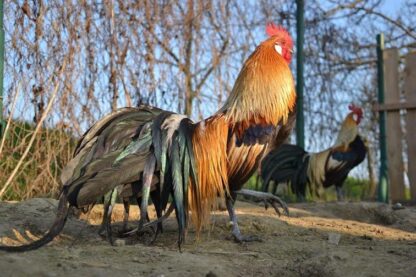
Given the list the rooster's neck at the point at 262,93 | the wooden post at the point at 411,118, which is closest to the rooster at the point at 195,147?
the rooster's neck at the point at 262,93

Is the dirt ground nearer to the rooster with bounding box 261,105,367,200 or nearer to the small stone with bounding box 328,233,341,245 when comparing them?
the small stone with bounding box 328,233,341,245

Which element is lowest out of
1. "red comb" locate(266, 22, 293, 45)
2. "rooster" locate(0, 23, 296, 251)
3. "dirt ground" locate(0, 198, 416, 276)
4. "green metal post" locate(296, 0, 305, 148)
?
"dirt ground" locate(0, 198, 416, 276)

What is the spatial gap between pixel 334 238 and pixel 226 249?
985 mm

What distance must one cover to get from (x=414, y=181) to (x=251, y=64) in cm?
376

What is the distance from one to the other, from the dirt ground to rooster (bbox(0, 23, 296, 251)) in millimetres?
278

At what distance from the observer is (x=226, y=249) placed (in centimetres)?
373

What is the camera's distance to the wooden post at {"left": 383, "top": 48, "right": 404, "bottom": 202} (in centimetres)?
708

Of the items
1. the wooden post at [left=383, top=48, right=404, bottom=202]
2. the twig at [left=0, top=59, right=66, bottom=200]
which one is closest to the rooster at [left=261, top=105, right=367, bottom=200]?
the wooden post at [left=383, top=48, right=404, bottom=202]

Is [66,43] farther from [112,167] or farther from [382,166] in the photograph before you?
[382,166]

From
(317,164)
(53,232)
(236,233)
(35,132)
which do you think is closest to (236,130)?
(236,233)

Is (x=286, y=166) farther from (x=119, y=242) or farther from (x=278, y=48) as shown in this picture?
(x=119, y=242)

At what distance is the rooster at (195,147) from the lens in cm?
344

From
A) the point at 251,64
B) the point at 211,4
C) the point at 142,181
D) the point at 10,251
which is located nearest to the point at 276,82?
the point at 251,64

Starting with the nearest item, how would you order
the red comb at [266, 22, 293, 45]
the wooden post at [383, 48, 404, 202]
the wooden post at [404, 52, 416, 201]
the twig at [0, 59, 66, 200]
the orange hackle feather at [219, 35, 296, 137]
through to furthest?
the orange hackle feather at [219, 35, 296, 137] → the red comb at [266, 22, 293, 45] → the twig at [0, 59, 66, 200] → the wooden post at [404, 52, 416, 201] → the wooden post at [383, 48, 404, 202]
